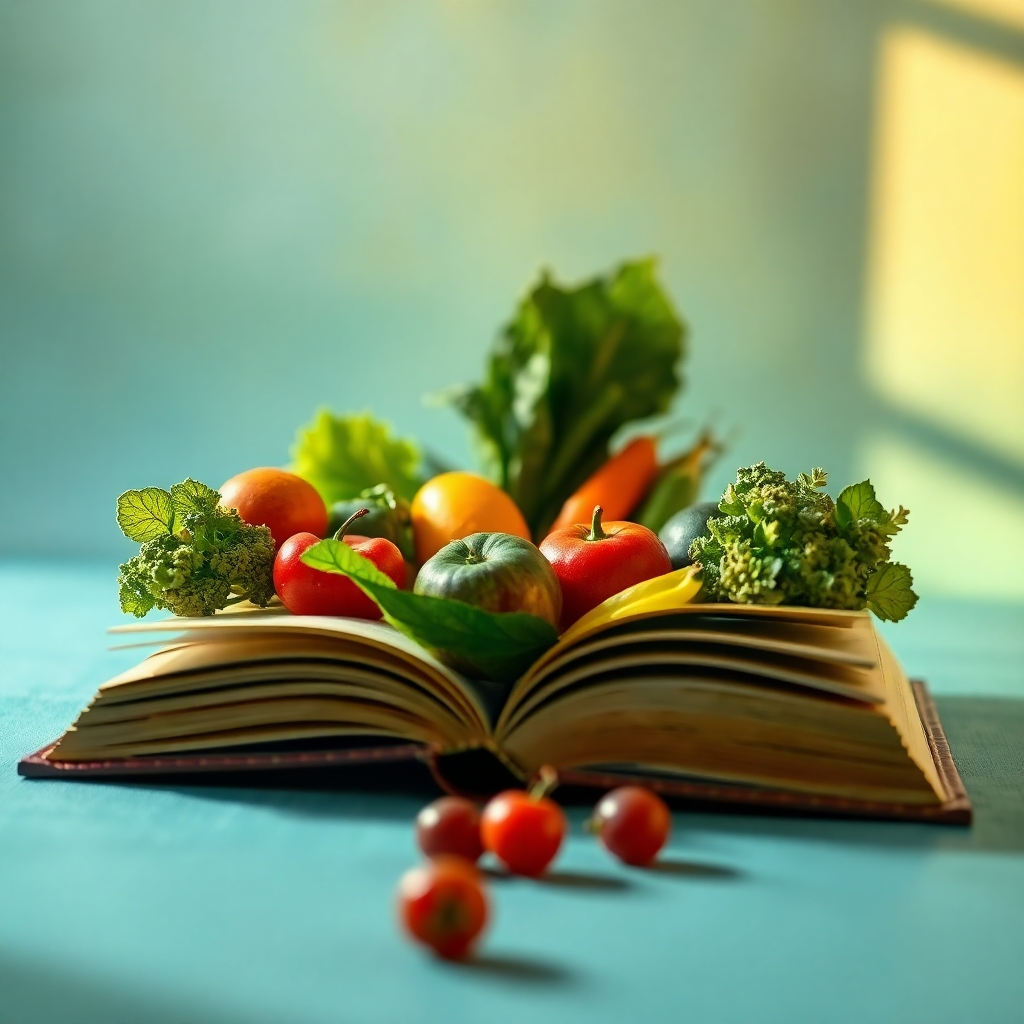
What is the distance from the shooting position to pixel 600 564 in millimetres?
1385

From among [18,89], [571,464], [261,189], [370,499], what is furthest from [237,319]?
[370,499]

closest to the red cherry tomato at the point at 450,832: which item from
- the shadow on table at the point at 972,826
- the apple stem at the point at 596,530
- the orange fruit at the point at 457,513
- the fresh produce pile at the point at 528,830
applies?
the fresh produce pile at the point at 528,830

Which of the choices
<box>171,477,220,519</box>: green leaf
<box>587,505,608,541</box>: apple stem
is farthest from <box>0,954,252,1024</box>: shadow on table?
<box>587,505,608,541</box>: apple stem

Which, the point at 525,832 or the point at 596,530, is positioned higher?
the point at 596,530

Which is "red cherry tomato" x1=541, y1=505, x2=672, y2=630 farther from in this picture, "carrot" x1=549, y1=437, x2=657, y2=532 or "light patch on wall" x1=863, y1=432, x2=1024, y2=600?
"light patch on wall" x1=863, y1=432, x2=1024, y2=600

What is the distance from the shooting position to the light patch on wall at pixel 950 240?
322cm

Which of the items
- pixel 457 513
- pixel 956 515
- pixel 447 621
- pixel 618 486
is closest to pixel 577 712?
pixel 447 621

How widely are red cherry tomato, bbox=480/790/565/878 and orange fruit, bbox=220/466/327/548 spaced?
1.93ft

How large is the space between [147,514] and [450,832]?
1.88 feet

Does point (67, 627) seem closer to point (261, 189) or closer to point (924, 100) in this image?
point (261, 189)

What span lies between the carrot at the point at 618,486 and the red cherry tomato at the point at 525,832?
114 cm

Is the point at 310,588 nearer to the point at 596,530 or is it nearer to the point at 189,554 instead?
the point at 189,554

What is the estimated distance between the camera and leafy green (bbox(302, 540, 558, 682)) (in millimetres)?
1174

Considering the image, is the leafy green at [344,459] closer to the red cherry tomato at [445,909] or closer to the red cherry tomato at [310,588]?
the red cherry tomato at [310,588]
